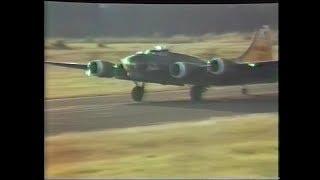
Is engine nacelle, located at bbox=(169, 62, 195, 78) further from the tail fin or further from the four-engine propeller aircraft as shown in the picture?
the tail fin

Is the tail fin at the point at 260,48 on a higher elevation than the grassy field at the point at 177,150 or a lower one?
higher

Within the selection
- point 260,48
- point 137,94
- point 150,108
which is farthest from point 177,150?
point 260,48

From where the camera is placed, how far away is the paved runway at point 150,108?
13.3 ft

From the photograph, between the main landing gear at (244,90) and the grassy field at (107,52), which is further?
the main landing gear at (244,90)

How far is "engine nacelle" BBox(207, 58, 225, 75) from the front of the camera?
13.6 ft

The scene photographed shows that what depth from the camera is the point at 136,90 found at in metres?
4.11

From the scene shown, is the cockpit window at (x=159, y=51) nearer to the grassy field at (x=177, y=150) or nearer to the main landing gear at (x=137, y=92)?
the main landing gear at (x=137, y=92)

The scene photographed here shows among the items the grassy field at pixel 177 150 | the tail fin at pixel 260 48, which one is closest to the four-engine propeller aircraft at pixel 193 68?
the tail fin at pixel 260 48

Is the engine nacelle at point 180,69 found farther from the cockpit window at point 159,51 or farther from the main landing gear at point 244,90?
the main landing gear at point 244,90

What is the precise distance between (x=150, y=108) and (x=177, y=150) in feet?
0.96

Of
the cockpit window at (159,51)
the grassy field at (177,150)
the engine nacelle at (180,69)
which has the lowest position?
the grassy field at (177,150)

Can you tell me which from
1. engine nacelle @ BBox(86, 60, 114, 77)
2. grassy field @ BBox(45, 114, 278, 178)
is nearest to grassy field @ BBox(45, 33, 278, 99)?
engine nacelle @ BBox(86, 60, 114, 77)

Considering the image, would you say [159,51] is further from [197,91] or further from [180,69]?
[197,91]
